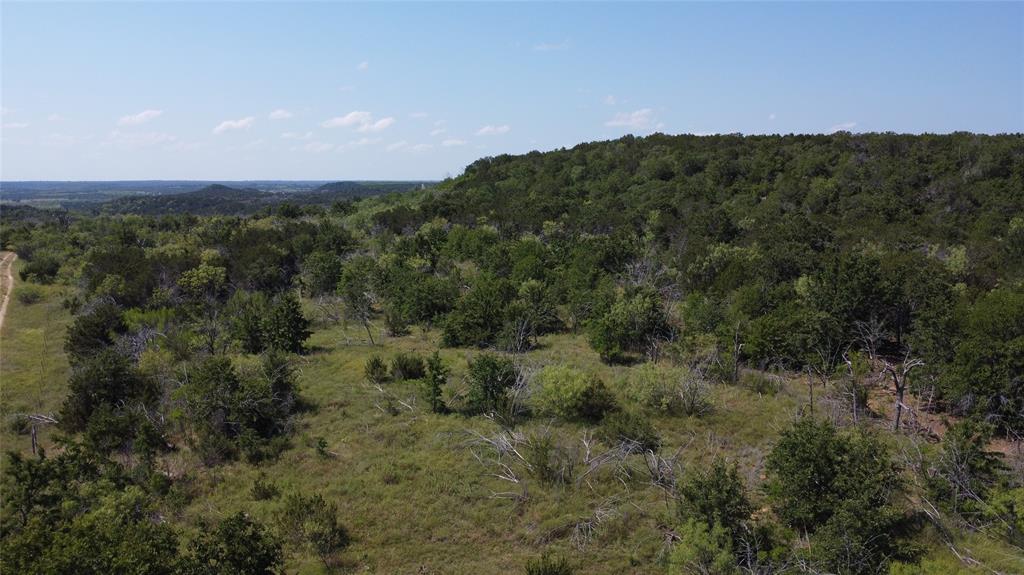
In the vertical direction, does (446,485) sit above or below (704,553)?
below

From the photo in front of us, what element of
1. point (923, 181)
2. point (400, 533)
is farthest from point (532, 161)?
point (400, 533)

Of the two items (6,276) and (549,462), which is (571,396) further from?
(6,276)

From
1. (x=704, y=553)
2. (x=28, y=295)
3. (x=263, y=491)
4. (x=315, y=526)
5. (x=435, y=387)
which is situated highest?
(x=28, y=295)

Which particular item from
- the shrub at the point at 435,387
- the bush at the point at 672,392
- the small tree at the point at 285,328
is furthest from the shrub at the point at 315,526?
the small tree at the point at 285,328

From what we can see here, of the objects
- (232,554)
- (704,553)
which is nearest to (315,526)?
(232,554)

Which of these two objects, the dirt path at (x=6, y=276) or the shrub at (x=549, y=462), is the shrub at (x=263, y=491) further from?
the dirt path at (x=6, y=276)

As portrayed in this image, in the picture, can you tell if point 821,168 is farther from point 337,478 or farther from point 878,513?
point 337,478

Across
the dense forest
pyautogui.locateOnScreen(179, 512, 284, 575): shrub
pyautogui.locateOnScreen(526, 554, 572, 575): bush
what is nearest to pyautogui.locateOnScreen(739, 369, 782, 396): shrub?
the dense forest
